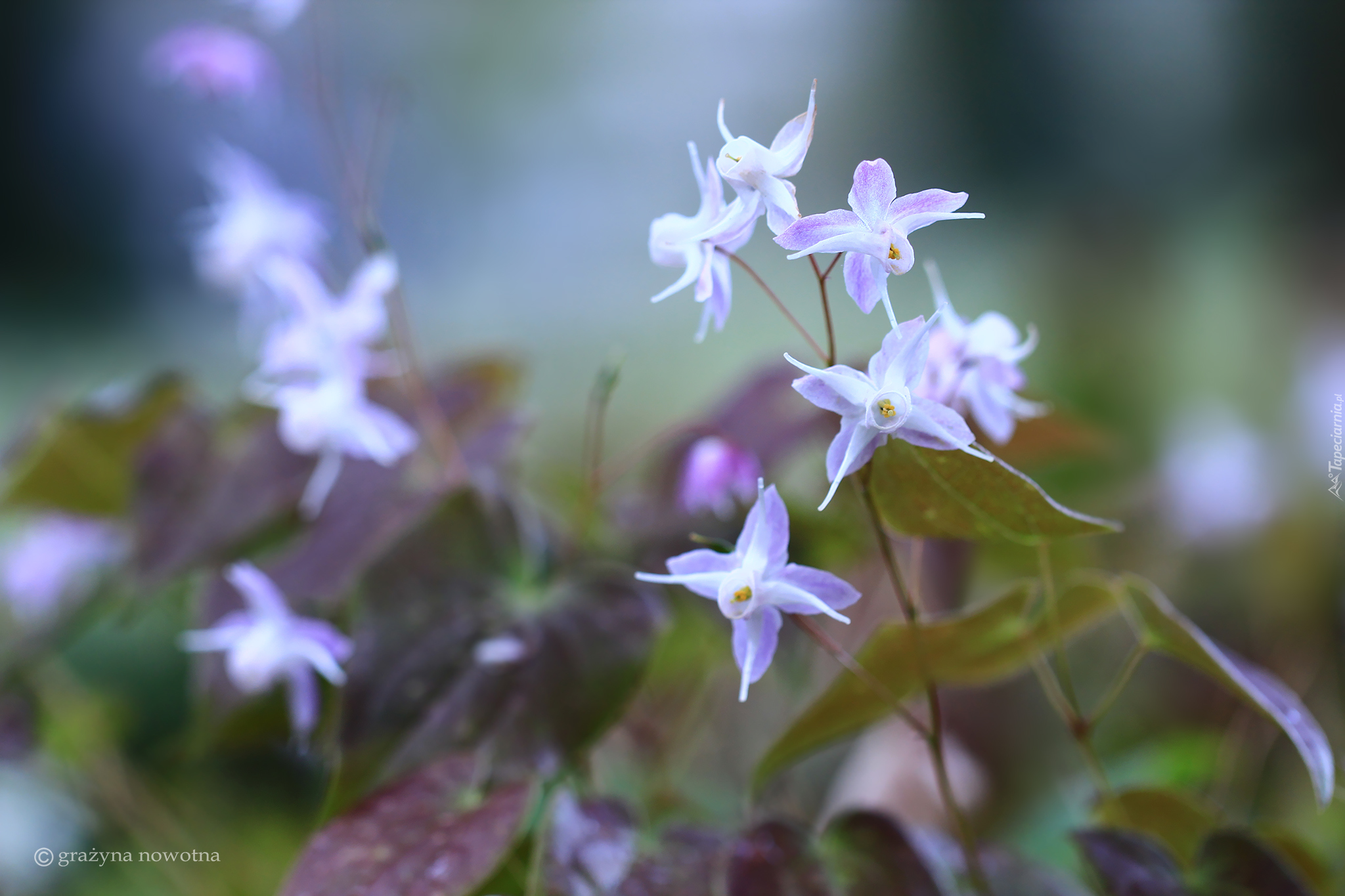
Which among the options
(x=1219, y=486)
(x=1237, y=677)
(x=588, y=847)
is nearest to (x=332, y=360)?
(x=588, y=847)

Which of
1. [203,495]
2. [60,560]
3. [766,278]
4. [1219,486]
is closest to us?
[203,495]

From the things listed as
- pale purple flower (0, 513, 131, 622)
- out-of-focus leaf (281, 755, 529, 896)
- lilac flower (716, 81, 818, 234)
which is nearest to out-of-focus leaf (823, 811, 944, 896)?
out-of-focus leaf (281, 755, 529, 896)

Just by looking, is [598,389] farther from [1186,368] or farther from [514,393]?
[1186,368]

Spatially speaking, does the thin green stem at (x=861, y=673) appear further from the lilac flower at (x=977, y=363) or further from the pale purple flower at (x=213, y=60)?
the pale purple flower at (x=213, y=60)

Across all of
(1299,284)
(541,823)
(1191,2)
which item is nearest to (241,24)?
(541,823)

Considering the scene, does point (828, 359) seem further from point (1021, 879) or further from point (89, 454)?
point (89, 454)

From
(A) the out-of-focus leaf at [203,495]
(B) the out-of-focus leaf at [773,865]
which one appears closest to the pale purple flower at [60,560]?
(A) the out-of-focus leaf at [203,495]

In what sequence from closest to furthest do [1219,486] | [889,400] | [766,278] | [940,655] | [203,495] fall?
[889,400] < [940,655] < [203,495] < [1219,486] < [766,278]
